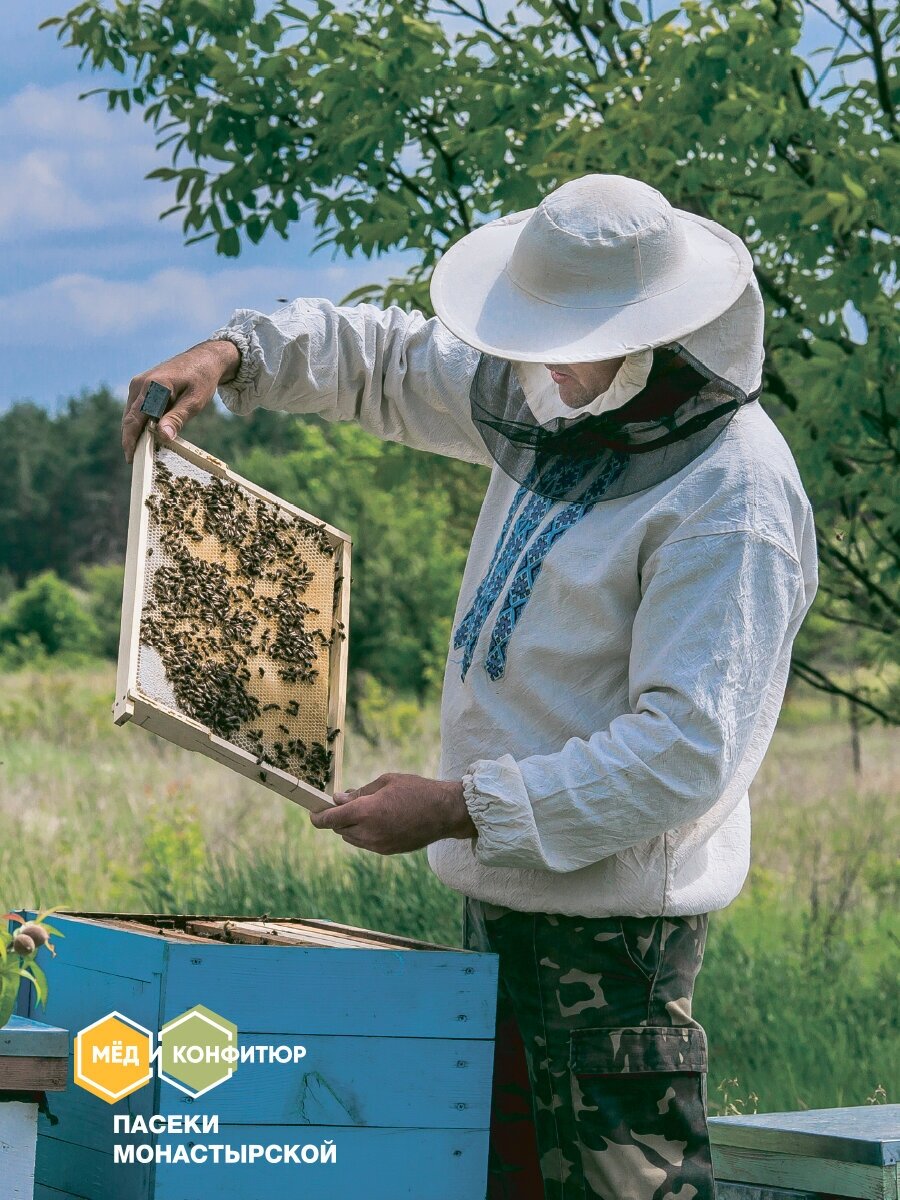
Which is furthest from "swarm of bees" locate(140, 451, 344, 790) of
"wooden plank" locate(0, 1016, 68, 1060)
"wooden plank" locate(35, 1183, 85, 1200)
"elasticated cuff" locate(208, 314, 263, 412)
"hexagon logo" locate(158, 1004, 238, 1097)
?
"wooden plank" locate(35, 1183, 85, 1200)

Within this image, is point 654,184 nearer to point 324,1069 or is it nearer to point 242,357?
point 242,357

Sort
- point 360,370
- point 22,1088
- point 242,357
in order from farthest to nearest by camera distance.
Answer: point 360,370, point 242,357, point 22,1088

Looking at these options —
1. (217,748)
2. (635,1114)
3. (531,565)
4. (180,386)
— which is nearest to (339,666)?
(217,748)

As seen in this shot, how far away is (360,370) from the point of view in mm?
2848

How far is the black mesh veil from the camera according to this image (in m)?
2.28

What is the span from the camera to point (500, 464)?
2.54 m

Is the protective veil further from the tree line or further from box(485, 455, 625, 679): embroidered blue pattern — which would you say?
the tree line

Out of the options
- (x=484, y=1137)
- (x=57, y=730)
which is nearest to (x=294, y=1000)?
(x=484, y=1137)

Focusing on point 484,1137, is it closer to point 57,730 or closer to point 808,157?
point 808,157

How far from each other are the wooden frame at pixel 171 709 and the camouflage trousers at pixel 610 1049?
43 cm

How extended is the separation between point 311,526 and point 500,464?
42 centimetres

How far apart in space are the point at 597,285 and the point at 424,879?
389 cm

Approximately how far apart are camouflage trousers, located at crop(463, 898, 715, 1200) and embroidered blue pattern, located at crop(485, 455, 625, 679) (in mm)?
440

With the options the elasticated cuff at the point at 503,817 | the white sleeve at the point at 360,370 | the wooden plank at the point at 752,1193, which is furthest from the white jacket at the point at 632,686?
the wooden plank at the point at 752,1193
